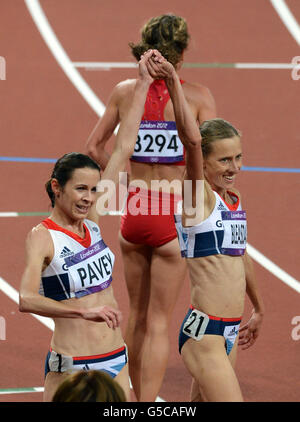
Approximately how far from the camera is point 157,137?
6098 mm

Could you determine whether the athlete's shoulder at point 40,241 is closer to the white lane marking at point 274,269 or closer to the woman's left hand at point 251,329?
the woman's left hand at point 251,329

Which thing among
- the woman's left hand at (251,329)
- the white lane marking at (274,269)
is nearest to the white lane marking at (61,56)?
the white lane marking at (274,269)

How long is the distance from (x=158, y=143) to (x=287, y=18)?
7733 millimetres

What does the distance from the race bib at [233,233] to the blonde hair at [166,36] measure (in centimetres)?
119

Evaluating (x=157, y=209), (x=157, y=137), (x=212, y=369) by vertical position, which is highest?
(x=157, y=137)

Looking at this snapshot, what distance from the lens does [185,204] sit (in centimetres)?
505

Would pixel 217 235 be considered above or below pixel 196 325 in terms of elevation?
above

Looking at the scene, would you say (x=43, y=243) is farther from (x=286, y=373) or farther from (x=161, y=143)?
(x=286, y=373)

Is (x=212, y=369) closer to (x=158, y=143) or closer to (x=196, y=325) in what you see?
(x=196, y=325)

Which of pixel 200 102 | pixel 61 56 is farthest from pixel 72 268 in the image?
pixel 61 56

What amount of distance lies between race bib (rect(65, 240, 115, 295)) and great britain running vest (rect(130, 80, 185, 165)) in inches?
53.3

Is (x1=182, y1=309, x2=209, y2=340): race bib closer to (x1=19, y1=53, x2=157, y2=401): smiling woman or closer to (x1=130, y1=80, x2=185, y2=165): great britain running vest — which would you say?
(x1=19, y1=53, x2=157, y2=401): smiling woman

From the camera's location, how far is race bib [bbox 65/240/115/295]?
15.5 feet

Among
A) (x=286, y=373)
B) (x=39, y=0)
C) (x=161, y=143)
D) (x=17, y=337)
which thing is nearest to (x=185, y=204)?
(x=161, y=143)
